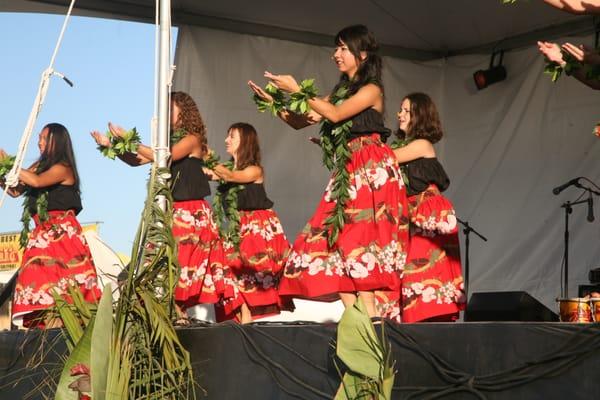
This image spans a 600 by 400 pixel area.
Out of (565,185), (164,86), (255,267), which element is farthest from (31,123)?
(565,185)

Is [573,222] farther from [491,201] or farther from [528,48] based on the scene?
[528,48]

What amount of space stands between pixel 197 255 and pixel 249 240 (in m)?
0.55

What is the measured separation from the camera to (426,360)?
7.84 feet

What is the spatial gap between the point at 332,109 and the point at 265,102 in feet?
0.96

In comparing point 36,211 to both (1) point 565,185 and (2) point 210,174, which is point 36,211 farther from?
(1) point 565,185

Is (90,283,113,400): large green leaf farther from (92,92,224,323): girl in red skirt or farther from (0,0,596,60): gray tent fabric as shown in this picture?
(0,0,596,60): gray tent fabric

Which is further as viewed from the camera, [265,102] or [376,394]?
[265,102]

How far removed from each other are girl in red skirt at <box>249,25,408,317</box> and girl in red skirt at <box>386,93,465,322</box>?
653mm

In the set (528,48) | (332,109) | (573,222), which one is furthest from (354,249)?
(528,48)

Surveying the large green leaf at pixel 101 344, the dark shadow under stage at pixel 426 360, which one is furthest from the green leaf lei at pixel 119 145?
the large green leaf at pixel 101 344

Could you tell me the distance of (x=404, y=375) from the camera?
2.42 m

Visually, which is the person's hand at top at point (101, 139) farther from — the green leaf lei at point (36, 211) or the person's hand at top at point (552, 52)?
the person's hand at top at point (552, 52)

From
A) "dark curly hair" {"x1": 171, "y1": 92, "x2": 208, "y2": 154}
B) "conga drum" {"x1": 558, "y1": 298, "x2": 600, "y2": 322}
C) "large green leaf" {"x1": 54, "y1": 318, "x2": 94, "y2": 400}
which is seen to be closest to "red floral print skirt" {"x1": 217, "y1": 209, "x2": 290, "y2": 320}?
"dark curly hair" {"x1": 171, "y1": 92, "x2": 208, "y2": 154}

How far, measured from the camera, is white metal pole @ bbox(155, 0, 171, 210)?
3193 millimetres
